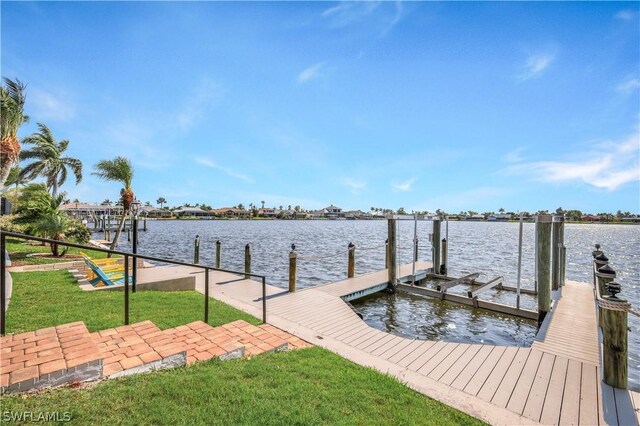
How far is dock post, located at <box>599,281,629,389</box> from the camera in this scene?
3861 millimetres

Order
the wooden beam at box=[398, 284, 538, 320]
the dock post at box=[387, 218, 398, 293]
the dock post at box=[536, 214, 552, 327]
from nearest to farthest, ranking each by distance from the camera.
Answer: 1. the dock post at box=[536, 214, 552, 327]
2. the wooden beam at box=[398, 284, 538, 320]
3. the dock post at box=[387, 218, 398, 293]

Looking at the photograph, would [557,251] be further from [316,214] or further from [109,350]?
[316,214]

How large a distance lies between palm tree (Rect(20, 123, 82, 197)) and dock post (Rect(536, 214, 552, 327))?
33.6 meters

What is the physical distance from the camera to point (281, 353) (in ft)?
13.8

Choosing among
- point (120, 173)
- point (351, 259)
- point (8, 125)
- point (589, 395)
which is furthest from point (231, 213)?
point (589, 395)

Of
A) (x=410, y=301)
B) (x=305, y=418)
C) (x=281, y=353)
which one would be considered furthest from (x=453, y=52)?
(x=305, y=418)

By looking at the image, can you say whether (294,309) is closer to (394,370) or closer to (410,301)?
(394,370)

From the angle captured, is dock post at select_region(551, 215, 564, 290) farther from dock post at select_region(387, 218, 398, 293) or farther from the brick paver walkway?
the brick paver walkway

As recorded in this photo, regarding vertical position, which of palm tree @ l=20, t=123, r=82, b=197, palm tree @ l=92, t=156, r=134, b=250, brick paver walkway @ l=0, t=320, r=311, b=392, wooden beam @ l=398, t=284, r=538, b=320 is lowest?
wooden beam @ l=398, t=284, r=538, b=320

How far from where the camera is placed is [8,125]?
356 inches

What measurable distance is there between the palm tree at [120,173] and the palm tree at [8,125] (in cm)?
805

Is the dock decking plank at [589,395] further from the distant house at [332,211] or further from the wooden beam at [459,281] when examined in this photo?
the distant house at [332,211]

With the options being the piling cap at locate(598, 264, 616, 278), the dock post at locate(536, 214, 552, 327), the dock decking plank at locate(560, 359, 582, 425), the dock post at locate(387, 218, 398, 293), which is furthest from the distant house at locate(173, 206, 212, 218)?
the dock decking plank at locate(560, 359, 582, 425)

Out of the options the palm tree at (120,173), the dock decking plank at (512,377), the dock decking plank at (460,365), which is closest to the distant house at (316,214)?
the palm tree at (120,173)
